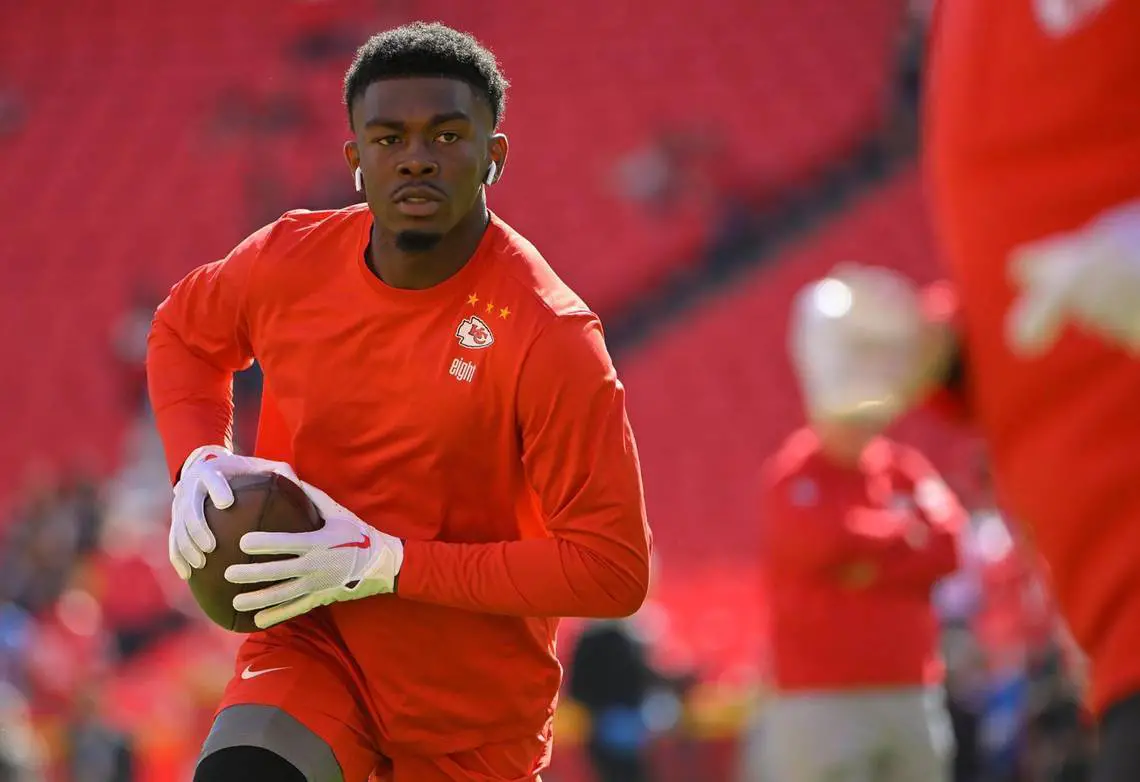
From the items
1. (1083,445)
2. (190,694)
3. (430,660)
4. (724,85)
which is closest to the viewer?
Result: (1083,445)

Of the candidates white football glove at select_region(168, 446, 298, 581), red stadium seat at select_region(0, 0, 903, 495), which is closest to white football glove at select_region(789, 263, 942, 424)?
white football glove at select_region(168, 446, 298, 581)

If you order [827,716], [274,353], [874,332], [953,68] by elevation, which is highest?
[953,68]

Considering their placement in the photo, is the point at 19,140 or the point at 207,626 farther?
the point at 19,140

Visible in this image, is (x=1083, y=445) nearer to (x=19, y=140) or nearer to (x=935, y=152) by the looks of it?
(x=935, y=152)

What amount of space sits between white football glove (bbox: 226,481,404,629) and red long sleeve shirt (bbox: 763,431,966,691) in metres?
3.18

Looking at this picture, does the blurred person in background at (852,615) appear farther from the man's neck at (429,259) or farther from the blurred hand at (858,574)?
the man's neck at (429,259)

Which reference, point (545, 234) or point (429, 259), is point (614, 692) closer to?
point (429, 259)

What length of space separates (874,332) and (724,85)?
52.7 feet

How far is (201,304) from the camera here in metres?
3.79

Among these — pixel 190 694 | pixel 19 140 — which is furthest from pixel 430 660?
pixel 19 140

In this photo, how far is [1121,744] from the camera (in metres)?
2.22

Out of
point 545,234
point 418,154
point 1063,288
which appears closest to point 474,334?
point 418,154

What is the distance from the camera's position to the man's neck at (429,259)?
3559 mm

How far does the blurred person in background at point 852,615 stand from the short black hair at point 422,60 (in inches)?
121
